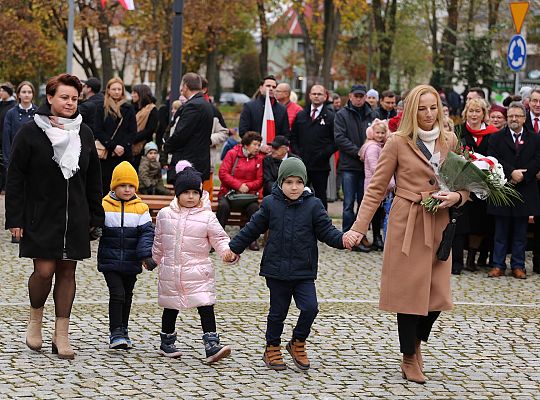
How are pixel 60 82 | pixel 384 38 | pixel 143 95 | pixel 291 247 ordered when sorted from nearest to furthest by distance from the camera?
pixel 291 247, pixel 60 82, pixel 143 95, pixel 384 38

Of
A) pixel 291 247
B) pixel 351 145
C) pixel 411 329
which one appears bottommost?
pixel 411 329

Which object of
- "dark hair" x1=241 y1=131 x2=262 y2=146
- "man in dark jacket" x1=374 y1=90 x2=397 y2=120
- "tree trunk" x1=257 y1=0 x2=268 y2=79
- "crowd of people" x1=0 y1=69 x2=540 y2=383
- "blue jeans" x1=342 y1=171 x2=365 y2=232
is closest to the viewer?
"crowd of people" x1=0 y1=69 x2=540 y2=383

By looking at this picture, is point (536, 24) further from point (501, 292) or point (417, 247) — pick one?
point (417, 247)

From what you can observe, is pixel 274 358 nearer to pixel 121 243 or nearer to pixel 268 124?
pixel 121 243

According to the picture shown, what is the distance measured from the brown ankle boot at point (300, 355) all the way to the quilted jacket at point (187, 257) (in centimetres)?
67

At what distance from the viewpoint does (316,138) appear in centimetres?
1576

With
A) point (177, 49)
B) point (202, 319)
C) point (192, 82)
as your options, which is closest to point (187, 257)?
point (202, 319)

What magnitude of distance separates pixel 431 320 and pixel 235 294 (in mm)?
3513

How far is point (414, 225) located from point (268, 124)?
7569 millimetres

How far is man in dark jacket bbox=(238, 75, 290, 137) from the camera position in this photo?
15.6 meters

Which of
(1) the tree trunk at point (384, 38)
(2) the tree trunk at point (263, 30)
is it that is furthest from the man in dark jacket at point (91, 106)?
(2) the tree trunk at point (263, 30)

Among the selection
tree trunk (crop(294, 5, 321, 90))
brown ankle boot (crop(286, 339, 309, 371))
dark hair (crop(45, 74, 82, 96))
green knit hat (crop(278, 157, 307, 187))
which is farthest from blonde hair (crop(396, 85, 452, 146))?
tree trunk (crop(294, 5, 321, 90))

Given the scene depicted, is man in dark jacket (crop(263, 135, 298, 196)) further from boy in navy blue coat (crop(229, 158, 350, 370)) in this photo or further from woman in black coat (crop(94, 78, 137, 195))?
boy in navy blue coat (crop(229, 158, 350, 370))

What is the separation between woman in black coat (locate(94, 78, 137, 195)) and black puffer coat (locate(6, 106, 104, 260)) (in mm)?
6123
